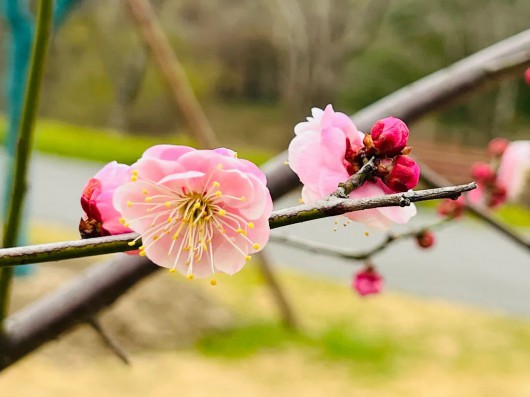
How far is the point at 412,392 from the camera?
1481 mm

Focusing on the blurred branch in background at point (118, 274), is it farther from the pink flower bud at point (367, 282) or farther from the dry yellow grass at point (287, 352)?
the dry yellow grass at point (287, 352)

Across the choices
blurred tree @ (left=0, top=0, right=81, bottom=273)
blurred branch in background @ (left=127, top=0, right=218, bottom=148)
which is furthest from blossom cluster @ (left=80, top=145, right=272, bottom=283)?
blurred tree @ (left=0, top=0, right=81, bottom=273)

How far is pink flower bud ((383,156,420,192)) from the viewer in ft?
0.77

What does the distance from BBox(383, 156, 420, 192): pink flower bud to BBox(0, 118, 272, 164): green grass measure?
367 cm

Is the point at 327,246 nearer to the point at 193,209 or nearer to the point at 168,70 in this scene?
the point at 193,209

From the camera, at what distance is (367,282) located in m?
0.64

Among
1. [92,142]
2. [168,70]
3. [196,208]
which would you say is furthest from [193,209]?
[92,142]

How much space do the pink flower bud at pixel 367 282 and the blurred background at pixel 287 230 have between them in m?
0.23

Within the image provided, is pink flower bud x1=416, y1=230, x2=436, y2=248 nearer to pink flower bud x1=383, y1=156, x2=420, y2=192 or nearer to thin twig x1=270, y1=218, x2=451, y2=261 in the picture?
thin twig x1=270, y1=218, x2=451, y2=261

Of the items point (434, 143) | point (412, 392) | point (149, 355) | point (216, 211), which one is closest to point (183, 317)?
point (149, 355)

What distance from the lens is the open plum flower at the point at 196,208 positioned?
22 centimetres

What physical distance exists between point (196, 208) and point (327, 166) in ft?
0.15

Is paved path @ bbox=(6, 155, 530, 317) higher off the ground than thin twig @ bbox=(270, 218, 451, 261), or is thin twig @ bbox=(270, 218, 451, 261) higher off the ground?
thin twig @ bbox=(270, 218, 451, 261)

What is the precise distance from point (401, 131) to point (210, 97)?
480 centimetres
